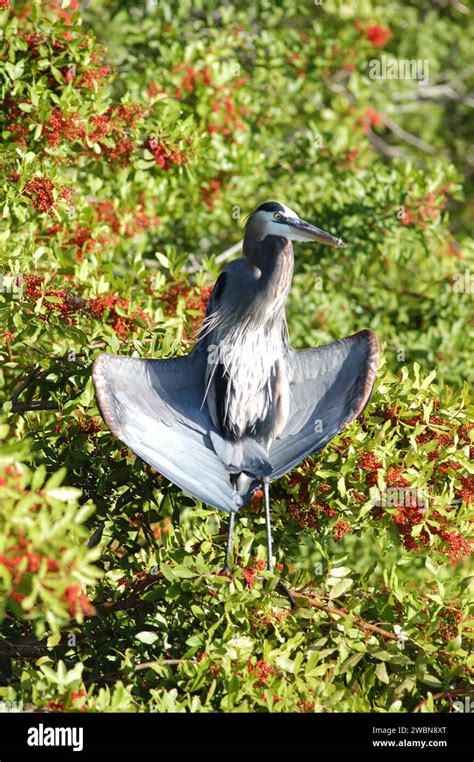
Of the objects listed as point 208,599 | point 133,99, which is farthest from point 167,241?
point 208,599

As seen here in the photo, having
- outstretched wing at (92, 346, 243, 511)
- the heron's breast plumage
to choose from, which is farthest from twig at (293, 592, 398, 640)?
the heron's breast plumage

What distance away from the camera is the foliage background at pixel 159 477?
299 centimetres

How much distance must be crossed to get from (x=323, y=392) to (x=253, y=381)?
26 centimetres

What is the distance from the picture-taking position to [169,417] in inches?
142

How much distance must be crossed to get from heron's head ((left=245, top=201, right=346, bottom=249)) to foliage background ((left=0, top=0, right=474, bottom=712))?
546 millimetres

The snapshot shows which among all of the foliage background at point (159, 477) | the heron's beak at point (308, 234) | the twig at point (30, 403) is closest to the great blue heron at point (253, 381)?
the heron's beak at point (308, 234)

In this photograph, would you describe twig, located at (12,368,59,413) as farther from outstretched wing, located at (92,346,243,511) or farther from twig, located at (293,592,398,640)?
twig, located at (293,592,398,640)

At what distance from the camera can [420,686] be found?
335 centimetres

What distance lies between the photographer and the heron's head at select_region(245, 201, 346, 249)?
3.62m

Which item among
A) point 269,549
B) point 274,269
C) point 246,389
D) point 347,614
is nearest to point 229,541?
point 269,549

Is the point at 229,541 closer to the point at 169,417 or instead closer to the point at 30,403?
the point at 169,417

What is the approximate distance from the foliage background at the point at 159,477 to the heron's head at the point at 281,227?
0.55m

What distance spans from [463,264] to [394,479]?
276cm

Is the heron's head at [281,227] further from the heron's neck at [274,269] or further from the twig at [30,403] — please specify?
the twig at [30,403]
